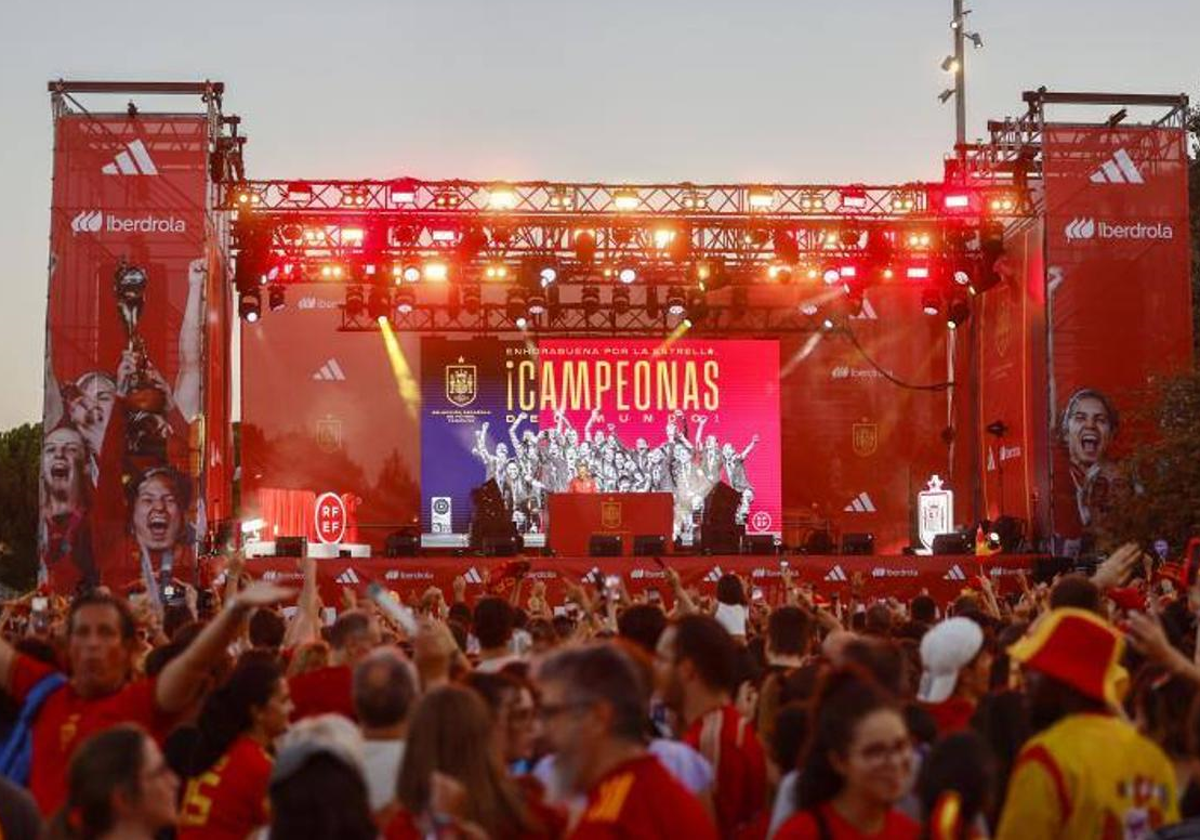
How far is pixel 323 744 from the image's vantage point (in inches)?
123

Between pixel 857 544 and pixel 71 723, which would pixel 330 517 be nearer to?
pixel 857 544

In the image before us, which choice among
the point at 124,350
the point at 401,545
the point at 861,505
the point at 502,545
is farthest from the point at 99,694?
the point at 861,505

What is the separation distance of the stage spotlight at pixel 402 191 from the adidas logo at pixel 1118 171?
959cm

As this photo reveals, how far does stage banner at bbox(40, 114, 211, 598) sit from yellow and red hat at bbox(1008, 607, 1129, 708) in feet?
62.0

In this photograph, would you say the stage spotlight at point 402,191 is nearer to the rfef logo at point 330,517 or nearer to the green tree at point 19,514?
the rfef logo at point 330,517

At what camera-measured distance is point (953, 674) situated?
5.00m

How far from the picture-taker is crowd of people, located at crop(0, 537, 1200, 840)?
10.7 feet

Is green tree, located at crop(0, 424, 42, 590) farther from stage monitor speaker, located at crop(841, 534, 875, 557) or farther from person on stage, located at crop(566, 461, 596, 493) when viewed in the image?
stage monitor speaker, located at crop(841, 534, 875, 557)

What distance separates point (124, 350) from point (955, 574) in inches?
451

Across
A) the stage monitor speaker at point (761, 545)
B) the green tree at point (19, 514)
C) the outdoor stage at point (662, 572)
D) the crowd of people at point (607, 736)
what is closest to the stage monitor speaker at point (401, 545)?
the outdoor stage at point (662, 572)

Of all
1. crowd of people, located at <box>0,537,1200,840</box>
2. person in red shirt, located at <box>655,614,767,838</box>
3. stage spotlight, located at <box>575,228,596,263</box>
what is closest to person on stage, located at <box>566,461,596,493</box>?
stage spotlight, located at <box>575,228,596,263</box>

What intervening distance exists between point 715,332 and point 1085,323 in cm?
640

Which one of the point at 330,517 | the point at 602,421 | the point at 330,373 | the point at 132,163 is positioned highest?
the point at 132,163

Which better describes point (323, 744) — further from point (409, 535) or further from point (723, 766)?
point (409, 535)
